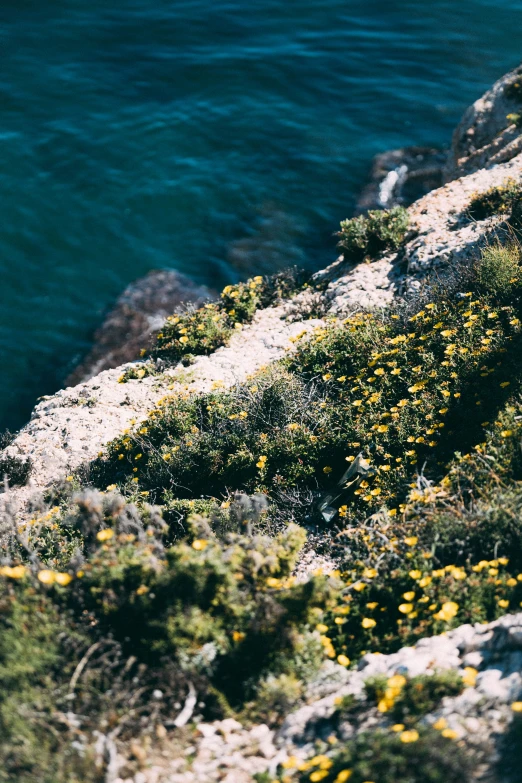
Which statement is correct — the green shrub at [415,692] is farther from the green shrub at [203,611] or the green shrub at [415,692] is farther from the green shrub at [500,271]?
the green shrub at [500,271]

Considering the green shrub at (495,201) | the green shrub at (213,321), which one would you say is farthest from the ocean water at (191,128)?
the green shrub at (495,201)

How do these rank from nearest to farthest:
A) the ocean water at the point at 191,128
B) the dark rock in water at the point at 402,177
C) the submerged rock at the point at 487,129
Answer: the submerged rock at the point at 487,129, the ocean water at the point at 191,128, the dark rock in water at the point at 402,177

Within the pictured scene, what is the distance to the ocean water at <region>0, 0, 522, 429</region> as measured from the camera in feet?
45.6

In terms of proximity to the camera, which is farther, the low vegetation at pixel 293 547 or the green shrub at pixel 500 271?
the green shrub at pixel 500 271

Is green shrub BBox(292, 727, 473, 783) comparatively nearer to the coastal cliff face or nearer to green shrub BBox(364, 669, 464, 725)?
the coastal cliff face

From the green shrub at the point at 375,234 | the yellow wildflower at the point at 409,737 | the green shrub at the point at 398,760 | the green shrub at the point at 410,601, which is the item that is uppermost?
the green shrub at the point at 375,234

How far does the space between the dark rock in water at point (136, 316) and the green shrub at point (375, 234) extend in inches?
119

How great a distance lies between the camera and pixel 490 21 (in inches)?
837

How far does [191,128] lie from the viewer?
1720cm

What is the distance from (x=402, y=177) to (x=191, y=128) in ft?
16.9

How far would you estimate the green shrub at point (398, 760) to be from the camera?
391 cm

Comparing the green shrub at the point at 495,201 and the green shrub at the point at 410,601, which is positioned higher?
the green shrub at the point at 495,201

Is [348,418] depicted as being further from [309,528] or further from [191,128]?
[191,128]

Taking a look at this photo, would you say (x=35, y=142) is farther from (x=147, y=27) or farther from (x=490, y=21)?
(x=490, y=21)
